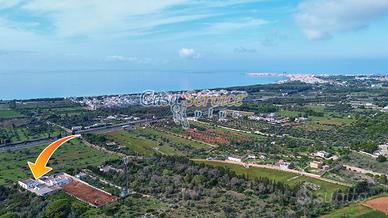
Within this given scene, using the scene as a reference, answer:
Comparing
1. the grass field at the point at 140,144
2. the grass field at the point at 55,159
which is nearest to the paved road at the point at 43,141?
the grass field at the point at 55,159

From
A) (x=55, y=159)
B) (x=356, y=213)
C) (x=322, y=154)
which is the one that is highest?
(x=322, y=154)

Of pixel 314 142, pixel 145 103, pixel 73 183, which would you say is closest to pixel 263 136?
pixel 314 142

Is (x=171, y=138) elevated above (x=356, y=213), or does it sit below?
above

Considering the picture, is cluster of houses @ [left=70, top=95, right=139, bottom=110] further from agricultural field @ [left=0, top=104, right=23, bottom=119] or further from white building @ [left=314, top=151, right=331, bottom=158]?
white building @ [left=314, top=151, right=331, bottom=158]

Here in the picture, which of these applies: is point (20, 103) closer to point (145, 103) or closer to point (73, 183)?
point (145, 103)

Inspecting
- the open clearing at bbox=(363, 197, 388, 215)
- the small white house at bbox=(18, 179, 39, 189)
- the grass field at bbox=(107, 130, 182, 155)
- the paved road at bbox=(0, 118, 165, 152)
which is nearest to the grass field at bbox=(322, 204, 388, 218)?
the open clearing at bbox=(363, 197, 388, 215)

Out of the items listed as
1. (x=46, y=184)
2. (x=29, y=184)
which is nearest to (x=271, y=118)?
(x=46, y=184)

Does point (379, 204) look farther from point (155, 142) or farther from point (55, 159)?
point (55, 159)
